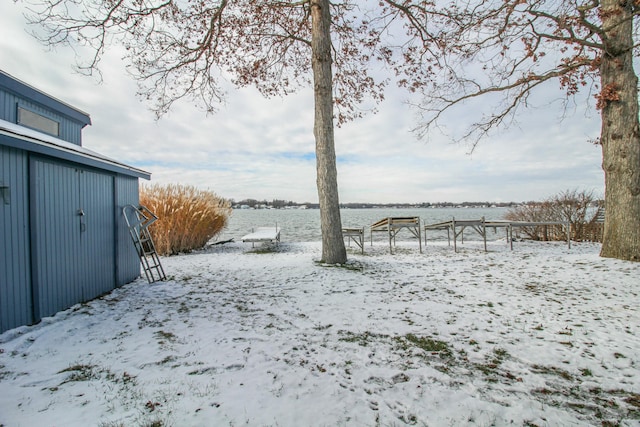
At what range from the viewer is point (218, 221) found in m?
13.1

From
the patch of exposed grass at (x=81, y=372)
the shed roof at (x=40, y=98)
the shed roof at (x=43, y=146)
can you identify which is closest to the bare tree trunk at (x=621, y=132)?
the patch of exposed grass at (x=81, y=372)

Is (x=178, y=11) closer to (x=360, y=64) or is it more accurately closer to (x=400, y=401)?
(x=360, y=64)

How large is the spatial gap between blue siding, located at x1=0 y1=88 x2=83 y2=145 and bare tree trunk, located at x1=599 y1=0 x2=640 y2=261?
11.1 metres

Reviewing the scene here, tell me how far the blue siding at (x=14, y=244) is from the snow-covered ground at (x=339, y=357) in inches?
9.5

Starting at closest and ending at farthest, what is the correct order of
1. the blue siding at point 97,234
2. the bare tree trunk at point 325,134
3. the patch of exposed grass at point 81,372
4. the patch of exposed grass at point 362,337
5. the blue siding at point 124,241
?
the patch of exposed grass at point 81,372 → the patch of exposed grass at point 362,337 → the blue siding at point 97,234 → the blue siding at point 124,241 → the bare tree trunk at point 325,134

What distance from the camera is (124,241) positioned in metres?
6.35

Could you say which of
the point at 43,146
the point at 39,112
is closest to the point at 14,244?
the point at 43,146

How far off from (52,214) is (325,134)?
17.1 ft

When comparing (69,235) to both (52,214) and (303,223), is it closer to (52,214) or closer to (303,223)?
(52,214)

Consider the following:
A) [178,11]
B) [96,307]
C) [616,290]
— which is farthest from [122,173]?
[616,290]

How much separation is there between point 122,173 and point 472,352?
676 centimetres

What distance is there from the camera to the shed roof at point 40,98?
5.11 m

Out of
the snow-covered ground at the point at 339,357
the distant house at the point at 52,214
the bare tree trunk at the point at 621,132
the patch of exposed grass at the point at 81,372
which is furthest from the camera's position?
the bare tree trunk at the point at 621,132

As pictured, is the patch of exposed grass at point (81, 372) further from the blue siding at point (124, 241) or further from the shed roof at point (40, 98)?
the shed roof at point (40, 98)
